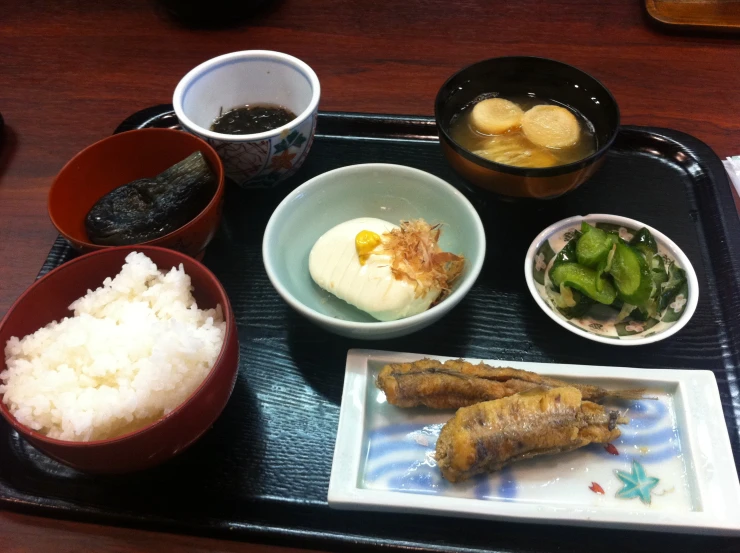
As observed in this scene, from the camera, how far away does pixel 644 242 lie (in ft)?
4.75

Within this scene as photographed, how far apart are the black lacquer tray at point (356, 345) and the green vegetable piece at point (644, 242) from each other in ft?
0.53

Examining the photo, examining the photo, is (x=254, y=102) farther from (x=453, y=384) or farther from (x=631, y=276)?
(x=631, y=276)

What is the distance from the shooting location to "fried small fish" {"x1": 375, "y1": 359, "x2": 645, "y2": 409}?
46.3 inches

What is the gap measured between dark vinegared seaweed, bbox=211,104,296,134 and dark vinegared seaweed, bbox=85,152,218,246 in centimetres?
22

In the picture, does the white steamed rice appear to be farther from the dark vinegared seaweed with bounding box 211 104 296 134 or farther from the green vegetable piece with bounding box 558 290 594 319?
the green vegetable piece with bounding box 558 290 594 319

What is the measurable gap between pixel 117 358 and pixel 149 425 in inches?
8.4

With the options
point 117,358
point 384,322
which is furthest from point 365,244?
point 117,358

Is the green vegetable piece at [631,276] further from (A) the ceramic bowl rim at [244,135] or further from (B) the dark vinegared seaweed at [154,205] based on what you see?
(B) the dark vinegared seaweed at [154,205]

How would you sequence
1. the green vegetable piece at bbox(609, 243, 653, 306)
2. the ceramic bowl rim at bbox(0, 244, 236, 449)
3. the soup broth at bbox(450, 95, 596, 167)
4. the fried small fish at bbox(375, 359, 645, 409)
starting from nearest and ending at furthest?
the ceramic bowl rim at bbox(0, 244, 236, 449) < the fried small fish at bbox(375, 359, 645, 409) < the green vegetable piece at bbox(609, 243, 653, 306) < the soup broth at bbox(450, 95, 596, 167)

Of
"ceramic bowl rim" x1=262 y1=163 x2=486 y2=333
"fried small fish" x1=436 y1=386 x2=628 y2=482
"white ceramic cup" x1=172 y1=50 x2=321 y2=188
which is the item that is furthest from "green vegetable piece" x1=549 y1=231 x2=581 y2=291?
"white ceramic cup" x1=172 y1=50 x2=321 y2=188

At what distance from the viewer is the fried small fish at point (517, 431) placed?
42.2 inches

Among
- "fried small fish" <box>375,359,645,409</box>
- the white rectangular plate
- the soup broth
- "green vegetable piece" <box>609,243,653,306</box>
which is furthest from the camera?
the soup broth

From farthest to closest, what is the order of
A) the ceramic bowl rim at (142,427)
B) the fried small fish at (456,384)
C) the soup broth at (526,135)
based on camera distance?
the soup broth at (526,135) < the fried small fish at (456,384) < the ceramic bowl rim at (142,427)

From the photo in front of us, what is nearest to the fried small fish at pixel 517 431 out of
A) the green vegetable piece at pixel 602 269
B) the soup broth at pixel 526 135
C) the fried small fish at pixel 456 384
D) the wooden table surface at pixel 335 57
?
the fried small fish at pixel 456 384
